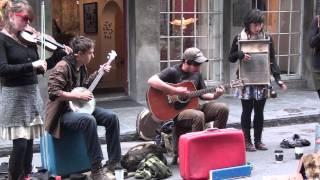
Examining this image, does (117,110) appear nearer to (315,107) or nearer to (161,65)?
(161,65)

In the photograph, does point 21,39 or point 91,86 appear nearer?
point 21,39

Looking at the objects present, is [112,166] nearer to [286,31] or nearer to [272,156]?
[272,156]

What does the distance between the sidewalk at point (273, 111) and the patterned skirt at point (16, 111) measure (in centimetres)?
229

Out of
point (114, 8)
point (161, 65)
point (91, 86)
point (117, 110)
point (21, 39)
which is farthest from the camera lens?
point (114, 8)

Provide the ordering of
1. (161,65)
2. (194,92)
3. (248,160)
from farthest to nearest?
(161,65) → (248,160) → (194,92)

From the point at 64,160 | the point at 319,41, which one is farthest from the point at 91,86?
the point at 319,41

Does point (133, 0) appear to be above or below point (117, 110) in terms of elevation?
above

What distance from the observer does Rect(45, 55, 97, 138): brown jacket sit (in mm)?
5363

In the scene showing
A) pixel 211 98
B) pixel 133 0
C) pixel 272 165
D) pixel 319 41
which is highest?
pixel 133 0

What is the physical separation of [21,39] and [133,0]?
4.96 m

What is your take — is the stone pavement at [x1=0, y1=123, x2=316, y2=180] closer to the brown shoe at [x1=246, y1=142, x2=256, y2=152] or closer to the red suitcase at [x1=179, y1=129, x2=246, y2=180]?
the brown shoe at [x1=246, y1=142, x2=256, y2=152]

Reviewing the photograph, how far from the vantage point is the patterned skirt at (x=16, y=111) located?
4965mm

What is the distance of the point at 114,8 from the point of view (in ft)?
37.0

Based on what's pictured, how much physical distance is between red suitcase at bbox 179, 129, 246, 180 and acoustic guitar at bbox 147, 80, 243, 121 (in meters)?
0.62
